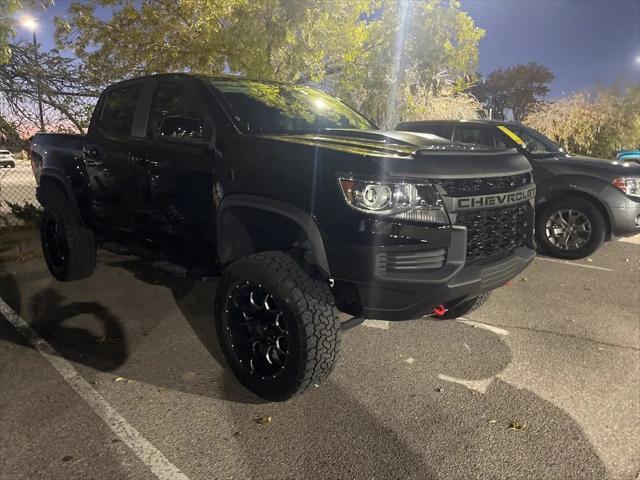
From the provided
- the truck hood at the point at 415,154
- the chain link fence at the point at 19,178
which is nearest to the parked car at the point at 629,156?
the truck hood at the point at 415,154

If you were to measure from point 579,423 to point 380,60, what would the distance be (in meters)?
8.44

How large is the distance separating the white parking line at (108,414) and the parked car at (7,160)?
6.23 metres

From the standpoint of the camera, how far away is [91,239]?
482cm

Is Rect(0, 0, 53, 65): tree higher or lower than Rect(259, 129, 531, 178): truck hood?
higher

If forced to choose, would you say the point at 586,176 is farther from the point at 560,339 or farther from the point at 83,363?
the point at 83,363

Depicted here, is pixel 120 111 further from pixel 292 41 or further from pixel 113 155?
pixel 292 41

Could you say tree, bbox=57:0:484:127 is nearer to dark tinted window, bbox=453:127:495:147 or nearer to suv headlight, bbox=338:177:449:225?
dark tinted window, bbox=453:127:495:147

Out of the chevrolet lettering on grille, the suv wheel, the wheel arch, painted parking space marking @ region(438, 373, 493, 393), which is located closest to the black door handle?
the wheel arch

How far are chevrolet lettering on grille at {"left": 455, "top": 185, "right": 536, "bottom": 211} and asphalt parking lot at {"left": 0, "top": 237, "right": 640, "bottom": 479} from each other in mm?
1189

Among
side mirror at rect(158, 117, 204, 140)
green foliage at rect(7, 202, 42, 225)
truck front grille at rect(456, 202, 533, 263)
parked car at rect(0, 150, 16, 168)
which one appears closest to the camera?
truck front grille at rect(456, 202, 533, 263)

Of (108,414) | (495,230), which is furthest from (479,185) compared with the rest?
(108,414)

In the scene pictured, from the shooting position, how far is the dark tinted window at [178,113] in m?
3.08

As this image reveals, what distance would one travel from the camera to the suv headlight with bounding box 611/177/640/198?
6.01 meters

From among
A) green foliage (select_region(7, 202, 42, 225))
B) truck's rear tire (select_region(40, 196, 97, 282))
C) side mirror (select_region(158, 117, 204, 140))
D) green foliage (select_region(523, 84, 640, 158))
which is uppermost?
green foliage (select_region(523, 84, 640, 158))
